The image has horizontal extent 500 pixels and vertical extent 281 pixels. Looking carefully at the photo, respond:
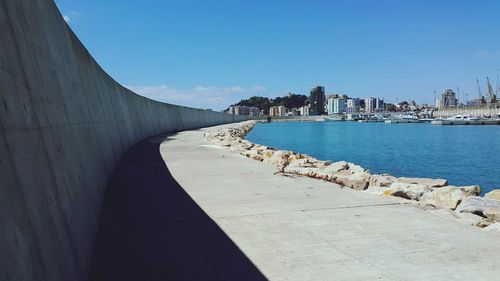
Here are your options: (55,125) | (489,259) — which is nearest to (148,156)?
(55,125)

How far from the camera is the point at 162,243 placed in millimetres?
5750

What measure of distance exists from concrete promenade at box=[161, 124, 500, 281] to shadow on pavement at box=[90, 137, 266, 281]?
245 millimetres

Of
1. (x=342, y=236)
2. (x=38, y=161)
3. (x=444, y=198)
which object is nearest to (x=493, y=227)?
(x=444, y=198)

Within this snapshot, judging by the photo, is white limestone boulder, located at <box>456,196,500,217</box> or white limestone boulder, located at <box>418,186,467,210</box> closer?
white limestone boulder, located at <box>456,196,500,217</box>

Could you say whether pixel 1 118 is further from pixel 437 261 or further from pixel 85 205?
pixel 437 261

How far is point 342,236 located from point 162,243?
2.41 meters

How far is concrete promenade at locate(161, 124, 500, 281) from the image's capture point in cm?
468

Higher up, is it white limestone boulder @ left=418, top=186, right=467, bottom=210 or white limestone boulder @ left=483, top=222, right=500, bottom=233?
white limestone boulder @ left=483, top=222, right=500, bottom=233

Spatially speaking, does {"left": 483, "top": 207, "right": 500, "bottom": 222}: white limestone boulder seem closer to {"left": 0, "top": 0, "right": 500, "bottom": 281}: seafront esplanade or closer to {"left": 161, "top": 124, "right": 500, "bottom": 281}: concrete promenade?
{"left": 0, "top": 0, "right": 500, "bottom": 281}: seafront esplanade

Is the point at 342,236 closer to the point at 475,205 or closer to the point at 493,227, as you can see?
the point at 493,227

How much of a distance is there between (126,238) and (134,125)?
65.2ft

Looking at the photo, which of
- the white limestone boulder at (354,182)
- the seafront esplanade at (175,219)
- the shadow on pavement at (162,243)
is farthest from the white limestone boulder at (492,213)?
the shadow on pavement at (162,243)

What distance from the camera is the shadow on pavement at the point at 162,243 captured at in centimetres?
473

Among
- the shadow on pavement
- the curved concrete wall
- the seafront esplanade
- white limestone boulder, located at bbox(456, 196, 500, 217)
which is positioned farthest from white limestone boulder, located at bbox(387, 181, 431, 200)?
the curved concrete wall
